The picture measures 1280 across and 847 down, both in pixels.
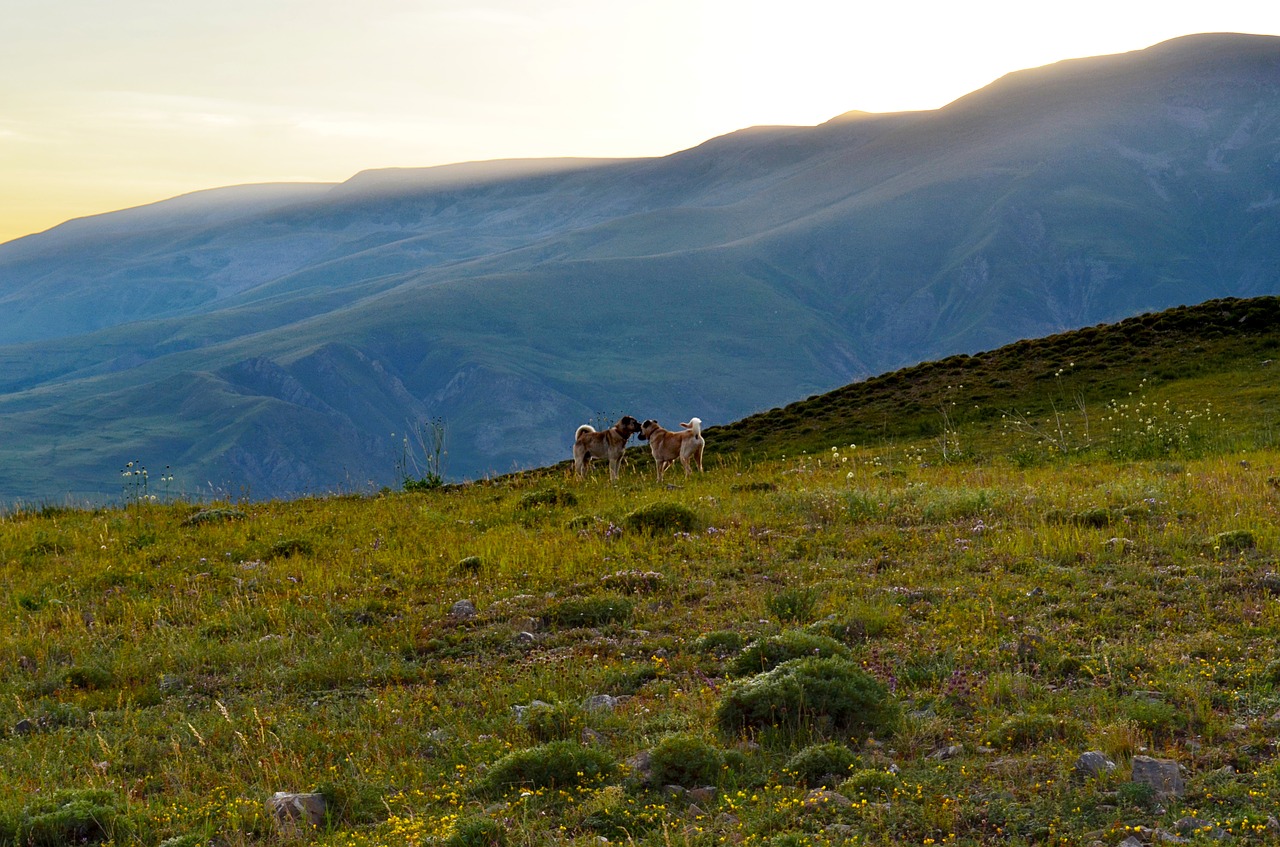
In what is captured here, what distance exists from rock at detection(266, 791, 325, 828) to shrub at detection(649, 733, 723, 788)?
229 cm

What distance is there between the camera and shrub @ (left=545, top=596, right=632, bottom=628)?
11.5 m

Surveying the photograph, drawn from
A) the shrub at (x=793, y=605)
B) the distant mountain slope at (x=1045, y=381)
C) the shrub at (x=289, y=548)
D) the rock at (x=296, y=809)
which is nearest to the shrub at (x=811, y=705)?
the shrub at (x=793, y=605)

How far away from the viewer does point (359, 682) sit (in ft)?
33.3

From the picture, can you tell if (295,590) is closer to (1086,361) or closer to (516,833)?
(516,833)

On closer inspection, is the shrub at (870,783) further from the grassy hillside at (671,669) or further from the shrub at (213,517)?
the shrub at (213,517)

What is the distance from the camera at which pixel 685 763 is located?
7.34m

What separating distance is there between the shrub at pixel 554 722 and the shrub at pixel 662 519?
711 cm

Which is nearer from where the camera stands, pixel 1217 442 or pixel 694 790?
pixel 694 790

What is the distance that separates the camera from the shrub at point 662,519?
15.7 m

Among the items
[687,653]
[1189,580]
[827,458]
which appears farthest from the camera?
[827,458]

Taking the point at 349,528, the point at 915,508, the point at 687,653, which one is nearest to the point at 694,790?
the point at 687,653

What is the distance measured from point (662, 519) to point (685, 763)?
8.65 metres

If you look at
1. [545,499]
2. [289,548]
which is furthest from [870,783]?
[545,499]

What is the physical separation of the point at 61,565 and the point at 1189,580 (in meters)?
15.5
